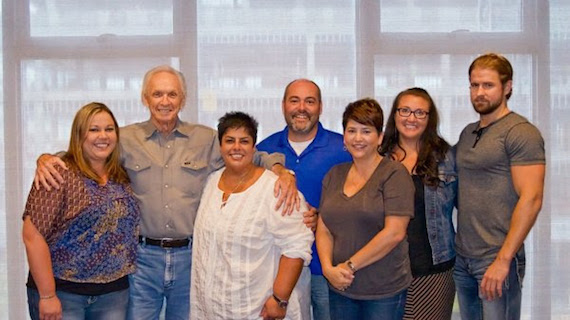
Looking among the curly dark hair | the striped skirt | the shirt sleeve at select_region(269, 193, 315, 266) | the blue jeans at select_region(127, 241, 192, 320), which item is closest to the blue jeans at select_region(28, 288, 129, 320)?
the blue jeans at select_region(127, 241, 192, 320)

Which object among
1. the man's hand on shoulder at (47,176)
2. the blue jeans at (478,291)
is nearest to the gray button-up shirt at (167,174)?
the man's hand on shoulder at (47,176)

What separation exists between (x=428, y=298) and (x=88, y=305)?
1347mm

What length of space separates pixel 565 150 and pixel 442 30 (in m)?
1.09

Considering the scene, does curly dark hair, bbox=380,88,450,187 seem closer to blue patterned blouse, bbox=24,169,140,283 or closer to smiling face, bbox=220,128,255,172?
smiling face, bbox=220,128,255,172

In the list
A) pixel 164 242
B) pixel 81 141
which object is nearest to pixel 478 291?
pixel 164 242

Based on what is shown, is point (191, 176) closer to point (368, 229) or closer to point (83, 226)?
point (83, 226)

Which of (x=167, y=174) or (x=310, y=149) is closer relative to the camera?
(x=167, y=174)

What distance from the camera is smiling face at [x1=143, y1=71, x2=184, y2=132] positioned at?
285cm

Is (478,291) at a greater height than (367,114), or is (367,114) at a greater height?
(367,114)

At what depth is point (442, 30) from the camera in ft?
13.7

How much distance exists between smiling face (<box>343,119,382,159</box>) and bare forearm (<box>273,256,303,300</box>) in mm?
473

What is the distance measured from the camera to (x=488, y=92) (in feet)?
8.55

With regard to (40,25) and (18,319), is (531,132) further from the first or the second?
(18,319)

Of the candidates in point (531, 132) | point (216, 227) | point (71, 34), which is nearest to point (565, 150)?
point (531, 132)
